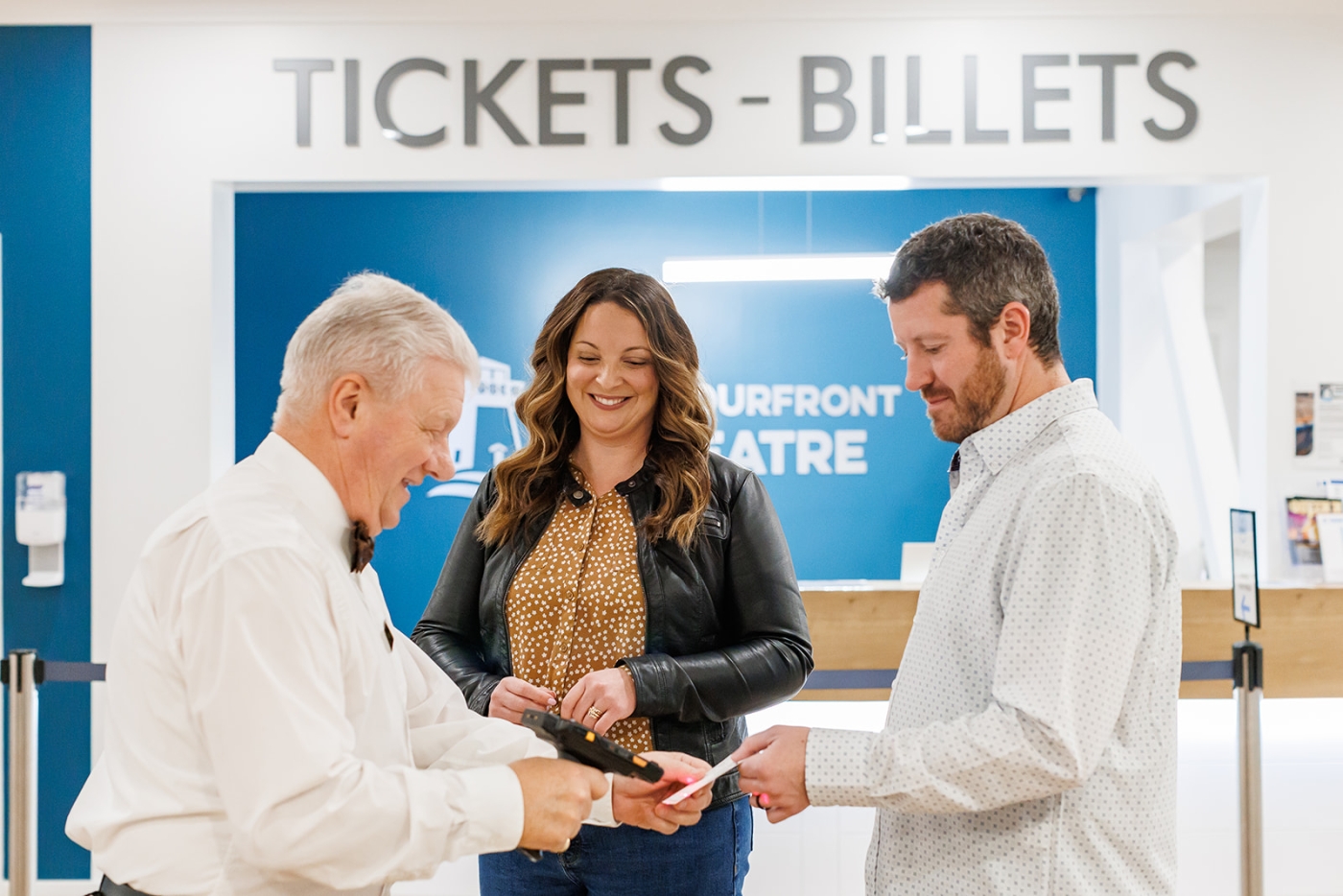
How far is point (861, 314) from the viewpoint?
700cm

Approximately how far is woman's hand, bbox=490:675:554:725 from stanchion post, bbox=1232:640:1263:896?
1.85 m

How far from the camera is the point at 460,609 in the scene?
7.32ft

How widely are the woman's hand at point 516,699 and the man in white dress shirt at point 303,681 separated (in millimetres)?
473

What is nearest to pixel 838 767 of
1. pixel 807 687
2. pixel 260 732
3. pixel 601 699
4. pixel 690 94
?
pixel 601 699

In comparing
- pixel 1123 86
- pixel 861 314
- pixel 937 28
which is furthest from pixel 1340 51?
pixel 861 314

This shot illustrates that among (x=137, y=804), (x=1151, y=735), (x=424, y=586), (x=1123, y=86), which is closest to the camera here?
(x=137, y=804)

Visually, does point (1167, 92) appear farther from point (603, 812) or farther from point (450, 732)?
point (450, 732)

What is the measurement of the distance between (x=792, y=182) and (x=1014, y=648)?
11.0 ft

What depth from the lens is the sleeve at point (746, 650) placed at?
196cm

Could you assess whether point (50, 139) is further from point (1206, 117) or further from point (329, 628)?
point (1206, 117)

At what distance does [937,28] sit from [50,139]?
3.80 m

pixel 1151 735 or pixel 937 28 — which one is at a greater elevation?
pixel 937 28

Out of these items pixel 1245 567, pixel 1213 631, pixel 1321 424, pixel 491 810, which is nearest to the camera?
pixel 491 810

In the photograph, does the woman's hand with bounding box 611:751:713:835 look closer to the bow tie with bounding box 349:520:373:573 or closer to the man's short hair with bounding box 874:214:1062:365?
the bow tie with bounding box 349:520:373:573
